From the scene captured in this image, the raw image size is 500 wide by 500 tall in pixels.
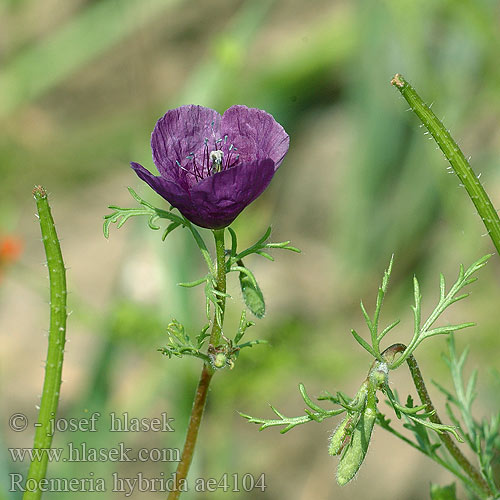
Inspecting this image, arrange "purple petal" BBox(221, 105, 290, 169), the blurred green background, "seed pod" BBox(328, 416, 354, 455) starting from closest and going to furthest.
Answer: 1. "seed pod" BBox(328, 416, 354, 455)
2. "purple petal" BBox(221, 105, 290, 169)
3. the blurred green background

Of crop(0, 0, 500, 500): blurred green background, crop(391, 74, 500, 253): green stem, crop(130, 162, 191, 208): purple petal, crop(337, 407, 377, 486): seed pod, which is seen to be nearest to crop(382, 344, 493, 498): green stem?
crop(337, 407, 377, 486): seed pod

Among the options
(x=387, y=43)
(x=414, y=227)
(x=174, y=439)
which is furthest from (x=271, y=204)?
(x=174, y=439)

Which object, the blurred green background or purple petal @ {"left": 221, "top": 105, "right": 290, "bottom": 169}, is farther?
the blurred green background

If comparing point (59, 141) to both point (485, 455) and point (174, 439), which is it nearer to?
point (174, 439)

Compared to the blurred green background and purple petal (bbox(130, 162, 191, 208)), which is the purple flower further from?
the blurred green background

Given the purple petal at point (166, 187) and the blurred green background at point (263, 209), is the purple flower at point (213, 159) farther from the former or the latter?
the blurred green background at point (263, 209)

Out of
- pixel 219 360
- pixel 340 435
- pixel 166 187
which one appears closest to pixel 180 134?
pixel 166 187
